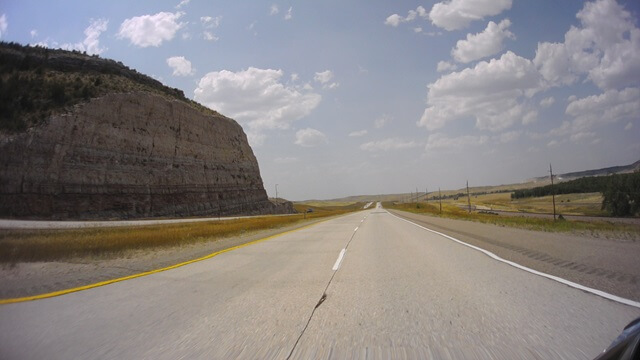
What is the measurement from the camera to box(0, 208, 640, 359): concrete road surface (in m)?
4.01

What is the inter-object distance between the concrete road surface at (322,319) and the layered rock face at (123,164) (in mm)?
35973

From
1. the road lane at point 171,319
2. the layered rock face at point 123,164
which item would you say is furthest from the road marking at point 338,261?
the layered rock face at point 123,164

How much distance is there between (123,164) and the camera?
147ft

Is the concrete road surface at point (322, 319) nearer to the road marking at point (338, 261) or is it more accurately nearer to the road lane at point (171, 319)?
the road lane at point (171, 319)

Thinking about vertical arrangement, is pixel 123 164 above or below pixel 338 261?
above

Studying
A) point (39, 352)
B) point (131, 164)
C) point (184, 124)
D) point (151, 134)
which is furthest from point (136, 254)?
point (184, 124)

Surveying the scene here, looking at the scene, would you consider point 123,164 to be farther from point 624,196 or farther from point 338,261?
point 624,196

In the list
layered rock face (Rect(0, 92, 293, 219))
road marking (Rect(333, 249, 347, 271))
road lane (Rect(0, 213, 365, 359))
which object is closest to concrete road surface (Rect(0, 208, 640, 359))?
road lane (Rect(0, 213, 365, 359))

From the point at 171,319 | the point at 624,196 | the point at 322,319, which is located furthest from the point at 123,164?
the point at 624,196

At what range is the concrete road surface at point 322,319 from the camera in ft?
13.1

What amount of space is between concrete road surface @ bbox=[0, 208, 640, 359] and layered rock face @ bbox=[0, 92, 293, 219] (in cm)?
3597

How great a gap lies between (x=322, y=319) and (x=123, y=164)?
150 feet

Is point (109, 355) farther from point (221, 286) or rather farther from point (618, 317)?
point (618, 317)

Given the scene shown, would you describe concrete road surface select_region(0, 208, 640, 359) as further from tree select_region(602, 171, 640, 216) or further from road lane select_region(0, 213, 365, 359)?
tree select_region(602, 171, 640, 216)
